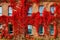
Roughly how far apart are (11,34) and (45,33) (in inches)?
188

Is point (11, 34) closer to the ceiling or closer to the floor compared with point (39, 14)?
closer to the floor

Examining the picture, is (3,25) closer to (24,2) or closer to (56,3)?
(24,2)

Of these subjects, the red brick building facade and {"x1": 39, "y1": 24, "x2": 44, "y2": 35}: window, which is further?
{"x1": 39, "y1": 24, "x2": 44, "y2": 35}: window

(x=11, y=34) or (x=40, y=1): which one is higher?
(x=40, y=1)

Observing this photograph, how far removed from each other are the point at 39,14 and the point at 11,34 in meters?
4.83

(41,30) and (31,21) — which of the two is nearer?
(31,21)

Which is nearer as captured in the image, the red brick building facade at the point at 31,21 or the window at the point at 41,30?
the red brick building facade at the point at 31,21

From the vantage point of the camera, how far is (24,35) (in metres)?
30.6

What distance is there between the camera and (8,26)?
103 feet

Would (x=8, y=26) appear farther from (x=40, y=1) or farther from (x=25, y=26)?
(x=40, y=1)

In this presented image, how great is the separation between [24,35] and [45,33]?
2907 mm

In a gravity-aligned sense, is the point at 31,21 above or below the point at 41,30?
above

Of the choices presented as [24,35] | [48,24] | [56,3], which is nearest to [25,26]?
[24,35]

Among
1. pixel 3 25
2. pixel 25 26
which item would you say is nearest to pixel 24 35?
pixel 25 26
